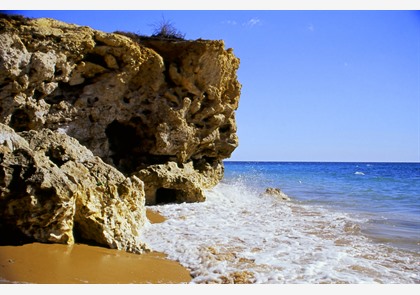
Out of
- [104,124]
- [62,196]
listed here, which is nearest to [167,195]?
[104,124]

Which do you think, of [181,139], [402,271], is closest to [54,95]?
[181,139]

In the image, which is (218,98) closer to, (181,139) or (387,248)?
(181,139)

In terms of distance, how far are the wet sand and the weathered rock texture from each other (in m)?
4.77

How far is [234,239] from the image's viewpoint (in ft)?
19.9

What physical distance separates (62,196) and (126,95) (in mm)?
6189

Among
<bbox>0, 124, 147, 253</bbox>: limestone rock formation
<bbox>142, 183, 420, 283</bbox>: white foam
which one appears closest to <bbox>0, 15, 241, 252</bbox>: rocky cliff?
<bbox>0, 124, 147, 253</bbox>: limestone rock formation

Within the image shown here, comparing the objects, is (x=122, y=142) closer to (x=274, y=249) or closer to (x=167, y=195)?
(x=167, y=195)

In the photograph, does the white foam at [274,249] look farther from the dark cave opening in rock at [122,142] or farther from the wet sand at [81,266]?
the dark cave opening in rock at [122,142]

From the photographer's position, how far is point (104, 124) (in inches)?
389

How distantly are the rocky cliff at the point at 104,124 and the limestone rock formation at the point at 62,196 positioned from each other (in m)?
0.01

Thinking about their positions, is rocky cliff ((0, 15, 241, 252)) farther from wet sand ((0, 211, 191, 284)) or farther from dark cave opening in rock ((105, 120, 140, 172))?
wet sand ((0, 211, 191, 284))

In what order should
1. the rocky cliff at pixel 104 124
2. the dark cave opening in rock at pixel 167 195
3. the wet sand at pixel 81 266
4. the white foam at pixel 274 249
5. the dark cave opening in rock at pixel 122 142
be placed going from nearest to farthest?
the wet sand at pixel 81 266, the white foam at pixel 274 249, the rocky cliff at pixel 104 124, the dark cave opening in rock at pixel 167 195, the dark cave opening in rock at pixel 122 142

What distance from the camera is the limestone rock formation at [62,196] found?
14.1 ft

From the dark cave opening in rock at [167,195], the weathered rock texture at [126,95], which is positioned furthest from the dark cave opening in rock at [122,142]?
the dark cave opening in rock at [167,195]
